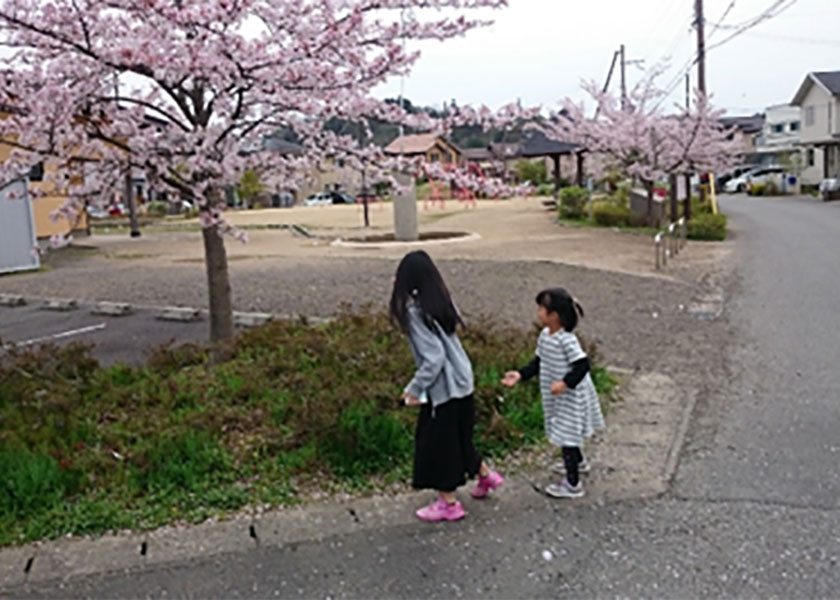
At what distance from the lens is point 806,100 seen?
44594 millimetres

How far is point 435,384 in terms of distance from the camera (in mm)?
3916

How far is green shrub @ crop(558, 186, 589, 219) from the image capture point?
28.2 meters

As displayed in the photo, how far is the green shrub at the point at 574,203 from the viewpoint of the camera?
92.5 ft

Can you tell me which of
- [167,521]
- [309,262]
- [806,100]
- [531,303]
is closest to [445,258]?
[309,262]

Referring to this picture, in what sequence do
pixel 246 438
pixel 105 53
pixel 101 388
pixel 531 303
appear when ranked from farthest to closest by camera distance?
pixel 531 303, pixel 101 388, pixel 105 53, pixel 246 438

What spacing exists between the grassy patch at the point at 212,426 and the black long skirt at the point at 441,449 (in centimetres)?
51

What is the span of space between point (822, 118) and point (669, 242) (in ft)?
98.9

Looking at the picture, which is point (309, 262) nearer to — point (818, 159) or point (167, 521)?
point (167, 521)

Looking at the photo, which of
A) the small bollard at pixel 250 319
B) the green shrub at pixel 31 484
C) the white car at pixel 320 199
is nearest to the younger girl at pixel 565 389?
the green shrub at pixel 31 484

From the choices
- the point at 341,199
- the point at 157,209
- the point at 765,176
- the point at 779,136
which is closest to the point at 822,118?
the point at 765,176

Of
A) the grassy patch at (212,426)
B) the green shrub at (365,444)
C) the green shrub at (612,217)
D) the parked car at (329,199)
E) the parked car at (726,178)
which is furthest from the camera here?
the parked car at (726,178)

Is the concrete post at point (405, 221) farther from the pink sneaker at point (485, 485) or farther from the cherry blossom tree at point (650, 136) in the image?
the pink sneaker at point (485, 485)

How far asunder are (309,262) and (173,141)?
1020 cm

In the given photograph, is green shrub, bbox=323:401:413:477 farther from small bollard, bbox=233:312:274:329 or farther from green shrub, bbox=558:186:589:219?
green shrub, bbox=558:186:589:219
